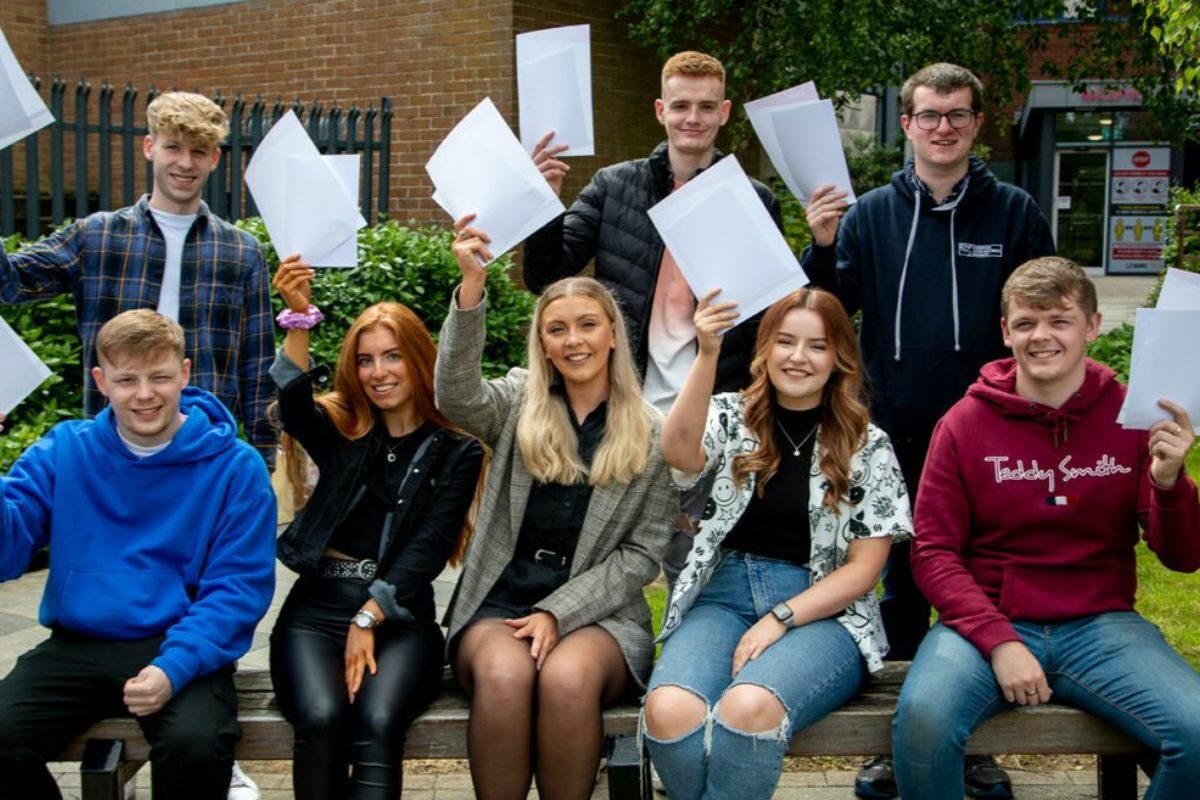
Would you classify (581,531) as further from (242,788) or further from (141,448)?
(242,788)

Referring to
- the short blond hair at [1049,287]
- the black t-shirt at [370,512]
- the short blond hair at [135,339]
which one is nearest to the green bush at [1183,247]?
the short blond hair at [1049,287]

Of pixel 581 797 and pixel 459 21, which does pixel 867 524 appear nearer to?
pixel 581 797

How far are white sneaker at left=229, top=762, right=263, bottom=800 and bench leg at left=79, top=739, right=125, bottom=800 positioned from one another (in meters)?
0.64

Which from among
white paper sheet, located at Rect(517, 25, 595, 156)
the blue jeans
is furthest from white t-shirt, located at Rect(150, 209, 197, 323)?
the blue jeans

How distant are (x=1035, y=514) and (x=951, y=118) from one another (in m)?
1.24

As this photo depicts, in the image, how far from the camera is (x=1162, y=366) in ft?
9.84

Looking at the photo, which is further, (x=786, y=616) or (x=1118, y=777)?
(x=1118, y=777)

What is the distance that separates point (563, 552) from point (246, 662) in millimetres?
1945

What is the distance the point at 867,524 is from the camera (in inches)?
136

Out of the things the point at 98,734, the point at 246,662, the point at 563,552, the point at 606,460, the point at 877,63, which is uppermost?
the point at 877,63

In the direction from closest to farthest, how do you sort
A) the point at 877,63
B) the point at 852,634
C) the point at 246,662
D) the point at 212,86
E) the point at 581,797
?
the point at 581,797 → the point at 852,634 → the point at 246,662 → the point at 877,63 → the point at 212,86

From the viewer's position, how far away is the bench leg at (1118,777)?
348 centimetres

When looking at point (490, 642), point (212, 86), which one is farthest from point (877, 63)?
point (490, 642)

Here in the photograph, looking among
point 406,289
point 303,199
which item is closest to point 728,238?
point 303,199
